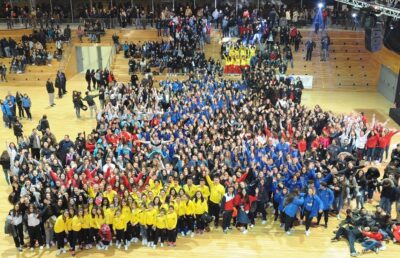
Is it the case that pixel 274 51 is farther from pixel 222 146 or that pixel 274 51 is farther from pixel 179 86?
pixel 222 146

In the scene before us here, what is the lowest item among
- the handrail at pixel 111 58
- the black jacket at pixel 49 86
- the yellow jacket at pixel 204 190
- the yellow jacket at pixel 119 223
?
the yellow jacket at pixel 119 223

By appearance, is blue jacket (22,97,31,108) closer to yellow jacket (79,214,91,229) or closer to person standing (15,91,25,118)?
person standing (15,91,25,118)

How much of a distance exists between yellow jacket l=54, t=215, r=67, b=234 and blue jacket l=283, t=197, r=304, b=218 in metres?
4.73

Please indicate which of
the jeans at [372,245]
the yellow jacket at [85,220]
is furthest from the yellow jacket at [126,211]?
the jeans at [372,245]

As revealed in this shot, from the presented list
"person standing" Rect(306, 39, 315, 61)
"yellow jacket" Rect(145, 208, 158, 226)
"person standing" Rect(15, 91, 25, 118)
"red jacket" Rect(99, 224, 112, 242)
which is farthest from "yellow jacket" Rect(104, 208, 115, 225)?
"person standing" Rect(306, 39, 315, 61)

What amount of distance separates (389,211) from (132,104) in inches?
354

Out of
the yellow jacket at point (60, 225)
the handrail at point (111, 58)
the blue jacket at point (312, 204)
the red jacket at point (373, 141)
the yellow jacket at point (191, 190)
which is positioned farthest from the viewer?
the handrail at point (111, 58)

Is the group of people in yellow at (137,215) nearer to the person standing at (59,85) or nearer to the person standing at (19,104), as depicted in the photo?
the person standing at (19,104)

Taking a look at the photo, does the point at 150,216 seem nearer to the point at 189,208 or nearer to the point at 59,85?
the point at 189,208

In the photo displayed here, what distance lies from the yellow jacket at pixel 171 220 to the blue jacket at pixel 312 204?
2.88 m

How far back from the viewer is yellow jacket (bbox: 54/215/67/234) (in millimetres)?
8844

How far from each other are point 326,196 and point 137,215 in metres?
4.17

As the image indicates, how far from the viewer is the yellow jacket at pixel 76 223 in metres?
8.88

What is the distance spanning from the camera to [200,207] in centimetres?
941
